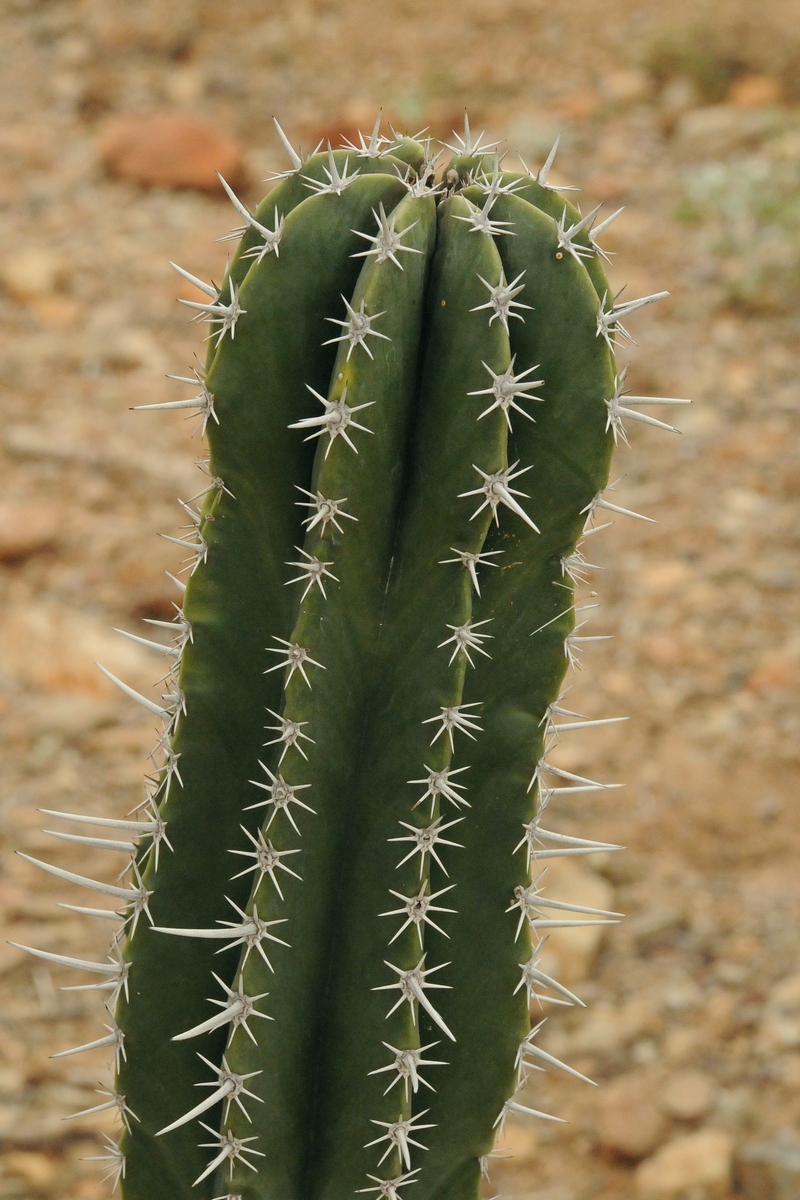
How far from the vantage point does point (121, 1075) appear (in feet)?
5.82

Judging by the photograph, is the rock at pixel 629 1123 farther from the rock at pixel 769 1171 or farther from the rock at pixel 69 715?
the rock at pixel 69 715

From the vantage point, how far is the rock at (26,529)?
4.49 metres

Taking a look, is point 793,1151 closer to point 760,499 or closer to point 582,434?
point 582,434

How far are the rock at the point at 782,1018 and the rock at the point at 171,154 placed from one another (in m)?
4.57

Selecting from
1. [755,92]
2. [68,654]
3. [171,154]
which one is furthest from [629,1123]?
[755,92]

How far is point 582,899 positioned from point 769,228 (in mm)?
3522

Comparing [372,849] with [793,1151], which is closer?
[372,849]

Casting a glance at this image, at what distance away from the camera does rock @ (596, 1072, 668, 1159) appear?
9.78 feet

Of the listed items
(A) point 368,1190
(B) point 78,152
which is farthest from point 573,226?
(B) point 78,152

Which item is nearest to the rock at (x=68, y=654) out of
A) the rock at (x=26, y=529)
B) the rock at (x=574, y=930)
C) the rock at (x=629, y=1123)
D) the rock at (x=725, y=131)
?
the rock at (x=26, y=529)

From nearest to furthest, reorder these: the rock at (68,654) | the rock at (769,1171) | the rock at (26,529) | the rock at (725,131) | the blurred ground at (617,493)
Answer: the rock at (769,1171), the blurred ground at (617,493), the rock at (68,654), the rock at (26,529), the rock at (725,131)

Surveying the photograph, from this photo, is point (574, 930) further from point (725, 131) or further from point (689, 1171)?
point (725, 131)

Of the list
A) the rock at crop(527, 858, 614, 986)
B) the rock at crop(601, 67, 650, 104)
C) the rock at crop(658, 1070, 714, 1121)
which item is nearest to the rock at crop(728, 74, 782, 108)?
the rock at crop(601, 67, 650, 104)

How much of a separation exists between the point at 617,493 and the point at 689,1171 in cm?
263
